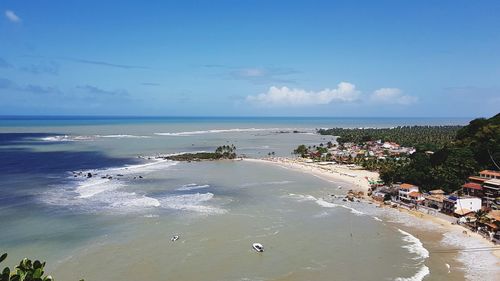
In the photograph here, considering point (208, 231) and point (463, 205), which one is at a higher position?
point (463, 205)

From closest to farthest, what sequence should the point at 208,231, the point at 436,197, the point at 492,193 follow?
the point at 208,231, the point at 492,193, the point at 436,197

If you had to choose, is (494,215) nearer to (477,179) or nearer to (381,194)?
(477,179)

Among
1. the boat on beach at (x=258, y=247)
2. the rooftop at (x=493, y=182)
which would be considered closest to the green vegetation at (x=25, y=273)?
the boat on beach at (x=258, y=247)

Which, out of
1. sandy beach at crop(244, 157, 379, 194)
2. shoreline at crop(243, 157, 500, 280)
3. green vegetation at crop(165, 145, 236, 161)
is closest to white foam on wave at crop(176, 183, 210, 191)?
shoreline at crop(243, 157, 500, 280)

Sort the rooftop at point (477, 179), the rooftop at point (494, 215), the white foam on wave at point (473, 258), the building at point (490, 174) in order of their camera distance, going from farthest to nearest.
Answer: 1. the rooftop at point (477, 179)
2. the building at point (490, 174)
3. the rooftop at point (494, 215)
4. the white foam on wave at point (473, 258)

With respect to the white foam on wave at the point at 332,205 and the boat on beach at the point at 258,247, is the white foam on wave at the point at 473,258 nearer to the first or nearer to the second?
the white foam on wave at the point at 332,205

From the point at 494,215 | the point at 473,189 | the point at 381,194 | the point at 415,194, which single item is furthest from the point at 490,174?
the point at 381,194
